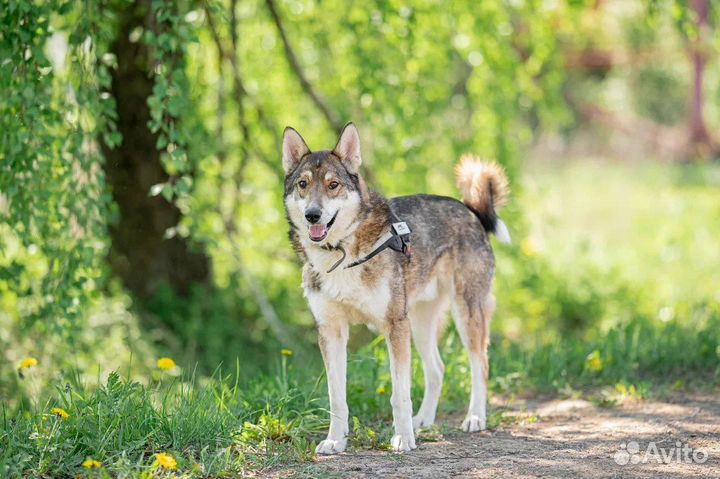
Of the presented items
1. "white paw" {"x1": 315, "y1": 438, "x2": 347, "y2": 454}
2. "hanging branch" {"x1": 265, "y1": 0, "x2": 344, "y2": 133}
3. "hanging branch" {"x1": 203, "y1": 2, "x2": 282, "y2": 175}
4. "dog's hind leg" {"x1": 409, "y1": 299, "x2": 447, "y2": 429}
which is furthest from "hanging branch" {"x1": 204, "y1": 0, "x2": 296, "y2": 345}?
"white paw" {"x1": 315, "y1": 438, "x2": 347, "y2": 454}

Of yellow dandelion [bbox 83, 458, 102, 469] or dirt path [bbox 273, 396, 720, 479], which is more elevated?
yellow dandelion [bbox 83, 458, 102, 469]

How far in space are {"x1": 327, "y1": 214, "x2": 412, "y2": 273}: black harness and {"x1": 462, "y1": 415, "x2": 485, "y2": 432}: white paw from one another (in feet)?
3.13

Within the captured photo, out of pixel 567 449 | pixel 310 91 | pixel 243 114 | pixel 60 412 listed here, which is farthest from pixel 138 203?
pixel 567 449

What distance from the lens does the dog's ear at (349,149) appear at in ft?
15.7

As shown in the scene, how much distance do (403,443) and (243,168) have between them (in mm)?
4507

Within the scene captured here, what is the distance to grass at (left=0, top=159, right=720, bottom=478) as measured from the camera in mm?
4141

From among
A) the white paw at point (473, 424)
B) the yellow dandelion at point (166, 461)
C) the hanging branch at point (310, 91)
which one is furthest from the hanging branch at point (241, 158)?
the yellow dandelion at point (166, 461)

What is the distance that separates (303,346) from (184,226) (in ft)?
6.71

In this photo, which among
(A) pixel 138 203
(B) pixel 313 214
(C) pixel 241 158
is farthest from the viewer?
(A) pixel 138 203

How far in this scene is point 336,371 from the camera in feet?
15.2

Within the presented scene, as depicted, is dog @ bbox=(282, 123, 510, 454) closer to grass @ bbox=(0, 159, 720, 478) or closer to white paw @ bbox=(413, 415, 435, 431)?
white paw @ bbox=(413, 415, 435, 431)

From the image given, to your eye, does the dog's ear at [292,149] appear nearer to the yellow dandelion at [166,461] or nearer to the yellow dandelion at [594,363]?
the yellow dandelion at [166,461]

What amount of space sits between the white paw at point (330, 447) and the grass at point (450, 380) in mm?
88

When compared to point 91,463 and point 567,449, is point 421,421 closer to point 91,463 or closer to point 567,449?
point 567,449
